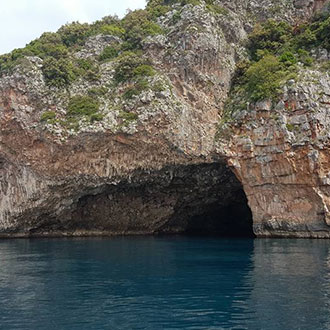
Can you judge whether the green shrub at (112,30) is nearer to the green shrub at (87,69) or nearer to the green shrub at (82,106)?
the green shrub at (87,69)

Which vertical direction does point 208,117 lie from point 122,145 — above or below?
above

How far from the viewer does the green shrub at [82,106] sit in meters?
43.3

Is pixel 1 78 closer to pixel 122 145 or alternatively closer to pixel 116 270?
pixel 122 145

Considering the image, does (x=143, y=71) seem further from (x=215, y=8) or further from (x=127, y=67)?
(x=215, y=8)

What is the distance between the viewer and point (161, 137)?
42.8 meters

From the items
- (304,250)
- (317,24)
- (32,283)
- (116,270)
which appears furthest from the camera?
(317,24)

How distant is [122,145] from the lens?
142ft

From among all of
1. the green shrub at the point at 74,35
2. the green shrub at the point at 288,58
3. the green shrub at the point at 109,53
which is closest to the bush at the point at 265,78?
the green shrub at the point at 288,58

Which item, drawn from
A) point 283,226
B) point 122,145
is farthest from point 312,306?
point 122,145

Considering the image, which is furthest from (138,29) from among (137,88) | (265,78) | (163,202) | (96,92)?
(163,202)

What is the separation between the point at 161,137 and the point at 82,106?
844cm

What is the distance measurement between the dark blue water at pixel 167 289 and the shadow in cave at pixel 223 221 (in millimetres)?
21160

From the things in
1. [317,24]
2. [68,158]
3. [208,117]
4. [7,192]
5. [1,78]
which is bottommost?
[7,192]

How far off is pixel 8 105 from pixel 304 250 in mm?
29965
